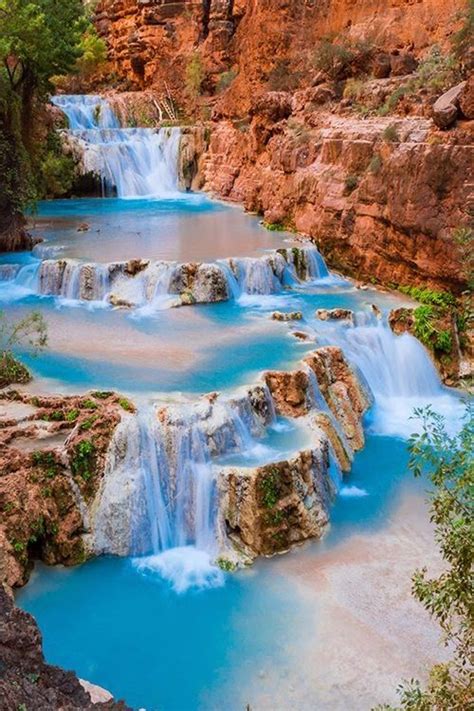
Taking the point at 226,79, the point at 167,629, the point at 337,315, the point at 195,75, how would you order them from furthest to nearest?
the point at 195,75, the point at 226,79, the point at 337,315, the point at 167,629

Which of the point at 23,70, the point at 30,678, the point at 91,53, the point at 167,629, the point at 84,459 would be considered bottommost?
the point at 167,629

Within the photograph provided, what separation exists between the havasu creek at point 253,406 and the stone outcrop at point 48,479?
0.03 metres

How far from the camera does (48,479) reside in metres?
8.38

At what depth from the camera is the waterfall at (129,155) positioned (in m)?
25.2

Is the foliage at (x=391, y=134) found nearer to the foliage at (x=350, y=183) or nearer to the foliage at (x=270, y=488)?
the foliage at (x=350, y=183)

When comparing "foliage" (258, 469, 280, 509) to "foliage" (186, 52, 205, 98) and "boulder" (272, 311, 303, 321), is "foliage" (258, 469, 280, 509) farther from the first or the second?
"foliage" (186, 52, 205, 98)


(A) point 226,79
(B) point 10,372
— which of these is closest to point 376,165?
(B) point 10,372

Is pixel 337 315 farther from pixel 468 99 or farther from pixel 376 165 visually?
pixel 468 99

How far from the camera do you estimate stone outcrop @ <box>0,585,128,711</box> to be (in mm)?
3588

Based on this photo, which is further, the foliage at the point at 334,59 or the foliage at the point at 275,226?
the foliage at the point at 334,59

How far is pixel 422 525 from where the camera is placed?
905 centimetres

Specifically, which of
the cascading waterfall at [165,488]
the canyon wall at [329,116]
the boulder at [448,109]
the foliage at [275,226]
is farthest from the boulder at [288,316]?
the foliage at [275,226]

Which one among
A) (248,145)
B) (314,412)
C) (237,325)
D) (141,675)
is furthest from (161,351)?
(248,145)

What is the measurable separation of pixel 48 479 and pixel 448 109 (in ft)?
35.0
